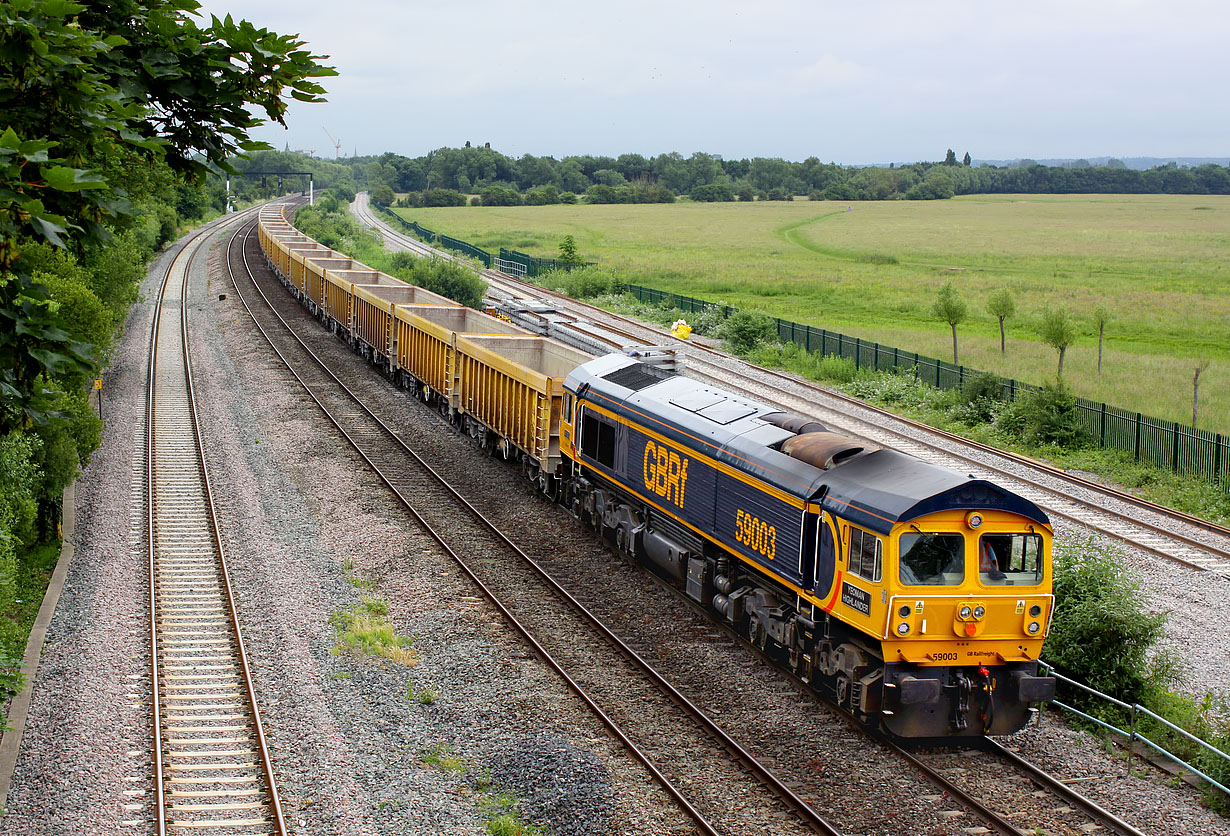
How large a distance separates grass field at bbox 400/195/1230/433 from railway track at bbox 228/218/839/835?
25917 mm

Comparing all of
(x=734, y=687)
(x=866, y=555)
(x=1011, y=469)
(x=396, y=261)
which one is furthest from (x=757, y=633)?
(x=396, y=261)

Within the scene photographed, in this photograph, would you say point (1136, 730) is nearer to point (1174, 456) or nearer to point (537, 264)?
point (1174, 456)

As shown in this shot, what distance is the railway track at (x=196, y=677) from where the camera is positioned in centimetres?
1212

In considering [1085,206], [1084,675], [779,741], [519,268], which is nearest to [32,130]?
[779,741]

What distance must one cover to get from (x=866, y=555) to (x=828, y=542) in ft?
2.58

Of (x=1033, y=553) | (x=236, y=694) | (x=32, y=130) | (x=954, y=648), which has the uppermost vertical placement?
(x=32, y=130)

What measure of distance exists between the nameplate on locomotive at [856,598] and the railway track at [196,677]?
7163 millimetres

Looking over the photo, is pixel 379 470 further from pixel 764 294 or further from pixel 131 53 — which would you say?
pixel 764 294

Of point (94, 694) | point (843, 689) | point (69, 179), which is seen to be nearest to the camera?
point (69, 179)

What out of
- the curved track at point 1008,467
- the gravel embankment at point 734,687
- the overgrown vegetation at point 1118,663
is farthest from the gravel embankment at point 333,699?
the curved track at point 1008,467

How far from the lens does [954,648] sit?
13.0 meters

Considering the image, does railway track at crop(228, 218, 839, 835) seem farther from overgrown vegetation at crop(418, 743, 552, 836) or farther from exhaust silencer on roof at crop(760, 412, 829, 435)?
exhaust silencer on roof at crop(760, 412, 829, 435)

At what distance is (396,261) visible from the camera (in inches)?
2872

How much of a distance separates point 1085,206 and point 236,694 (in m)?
196
